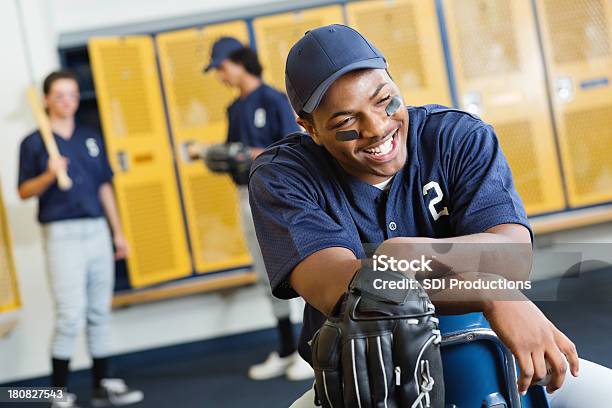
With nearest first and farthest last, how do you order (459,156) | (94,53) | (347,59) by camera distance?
(347,59), (459,156), (94,53)

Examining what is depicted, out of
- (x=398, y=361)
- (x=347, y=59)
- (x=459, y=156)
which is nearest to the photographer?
(x=398, y=361)

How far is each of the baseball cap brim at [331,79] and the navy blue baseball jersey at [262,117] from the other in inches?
101

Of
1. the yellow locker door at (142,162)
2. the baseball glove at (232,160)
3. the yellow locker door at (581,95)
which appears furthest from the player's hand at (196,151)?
the yellow locker door at (581,95)

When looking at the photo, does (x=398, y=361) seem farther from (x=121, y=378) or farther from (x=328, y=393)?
(x=121, y=378)

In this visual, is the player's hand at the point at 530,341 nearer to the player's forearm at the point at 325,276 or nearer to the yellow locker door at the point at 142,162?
the player's forearm at the point at 325,276

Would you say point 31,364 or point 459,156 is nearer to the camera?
point 459,156

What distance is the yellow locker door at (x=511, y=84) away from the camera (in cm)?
462

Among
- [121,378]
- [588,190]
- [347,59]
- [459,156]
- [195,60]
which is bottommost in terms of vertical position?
[121,378]

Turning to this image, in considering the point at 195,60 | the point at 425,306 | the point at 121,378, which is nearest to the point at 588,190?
the point at 195,60

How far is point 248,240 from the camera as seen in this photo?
3908mm

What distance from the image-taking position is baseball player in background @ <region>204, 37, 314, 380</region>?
3770mm

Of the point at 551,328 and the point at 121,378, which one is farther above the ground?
the point at 551,328

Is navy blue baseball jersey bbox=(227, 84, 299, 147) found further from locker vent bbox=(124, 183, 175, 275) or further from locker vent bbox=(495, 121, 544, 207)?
locker vent bbox=(495, 121, 544, 207)

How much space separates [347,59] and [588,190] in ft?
12.9
